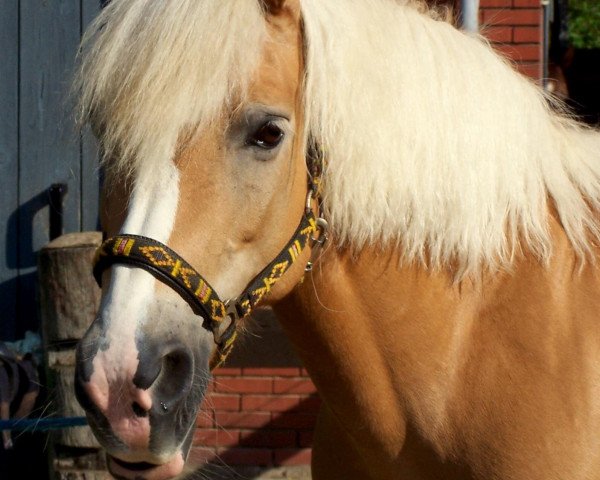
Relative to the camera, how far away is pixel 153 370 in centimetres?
161

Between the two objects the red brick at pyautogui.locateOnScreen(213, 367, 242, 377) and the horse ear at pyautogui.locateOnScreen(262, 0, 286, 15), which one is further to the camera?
the red brick at pyautogui.locateOnScreen(213, 367, 242, 377)

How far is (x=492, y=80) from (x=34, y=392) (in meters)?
2.53

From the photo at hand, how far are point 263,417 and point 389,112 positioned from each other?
2.53 m

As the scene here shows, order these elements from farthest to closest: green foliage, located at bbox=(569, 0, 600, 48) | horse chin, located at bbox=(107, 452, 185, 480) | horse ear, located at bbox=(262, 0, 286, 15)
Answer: green foliage, located at bbox=(569, 0, 600, 48)
horse ear, located at bbox=(262, 0, 286, 15)
horse chin, located at bbox=(107, 452, 185, 480)

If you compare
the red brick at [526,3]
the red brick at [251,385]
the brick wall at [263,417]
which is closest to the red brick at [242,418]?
the brick wall at [263,417]

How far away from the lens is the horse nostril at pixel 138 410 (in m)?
1.63

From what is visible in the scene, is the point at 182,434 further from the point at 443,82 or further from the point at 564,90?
the point at 564,90

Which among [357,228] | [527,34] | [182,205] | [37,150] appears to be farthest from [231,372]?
[182,205]

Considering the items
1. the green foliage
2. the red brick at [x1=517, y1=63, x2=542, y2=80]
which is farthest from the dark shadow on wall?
the green foliage

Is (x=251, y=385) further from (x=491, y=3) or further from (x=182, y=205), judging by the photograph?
(x=182, y=205)

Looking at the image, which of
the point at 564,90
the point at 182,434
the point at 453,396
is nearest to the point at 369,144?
the point at 453,396

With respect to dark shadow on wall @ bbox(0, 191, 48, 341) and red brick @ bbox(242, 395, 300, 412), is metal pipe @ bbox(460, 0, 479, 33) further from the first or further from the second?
dark shadow on wall @ bbox(0, 191, 48, 341)

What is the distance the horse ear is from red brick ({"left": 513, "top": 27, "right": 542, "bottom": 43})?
230 cm

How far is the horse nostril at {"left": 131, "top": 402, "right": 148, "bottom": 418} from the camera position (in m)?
1.63
